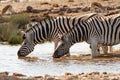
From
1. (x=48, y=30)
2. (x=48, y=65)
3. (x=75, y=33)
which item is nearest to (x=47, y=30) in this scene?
(x=48, y=30)

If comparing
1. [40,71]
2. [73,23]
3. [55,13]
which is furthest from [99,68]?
[55,13]

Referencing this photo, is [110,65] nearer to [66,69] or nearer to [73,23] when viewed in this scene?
[66,69]

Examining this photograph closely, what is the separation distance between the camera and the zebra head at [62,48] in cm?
1670

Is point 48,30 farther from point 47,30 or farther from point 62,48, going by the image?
point 62,48

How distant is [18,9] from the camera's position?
40.2 meters

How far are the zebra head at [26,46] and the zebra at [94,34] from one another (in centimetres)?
134

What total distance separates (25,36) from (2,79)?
8.66 meters

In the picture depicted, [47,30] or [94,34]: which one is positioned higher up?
[47,30]

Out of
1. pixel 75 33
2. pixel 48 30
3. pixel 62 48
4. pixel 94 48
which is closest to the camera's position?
pixel 94 48

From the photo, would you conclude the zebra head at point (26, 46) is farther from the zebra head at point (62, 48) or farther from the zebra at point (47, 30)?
the zebra head at point (62, 48)

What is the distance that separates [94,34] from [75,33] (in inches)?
24.9

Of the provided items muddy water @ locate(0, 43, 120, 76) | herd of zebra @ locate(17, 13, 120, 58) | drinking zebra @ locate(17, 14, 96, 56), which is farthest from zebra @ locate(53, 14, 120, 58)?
drinking zebra @ locate(17, 14, 96, 56)

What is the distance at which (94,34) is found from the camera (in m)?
16.8

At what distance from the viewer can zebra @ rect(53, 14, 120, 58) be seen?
16.7 metres
